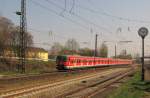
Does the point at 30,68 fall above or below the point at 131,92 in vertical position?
below

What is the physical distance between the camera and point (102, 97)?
16812 mm

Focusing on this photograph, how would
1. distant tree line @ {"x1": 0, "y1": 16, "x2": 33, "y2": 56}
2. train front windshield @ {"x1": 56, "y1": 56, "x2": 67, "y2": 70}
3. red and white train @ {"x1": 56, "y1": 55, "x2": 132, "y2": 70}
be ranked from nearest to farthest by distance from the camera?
train front windshield @ {"x1": 56, "y1": 56, "x2": 67, "y2": 70}, red and white train @ {"x1": 56, "y1": 55, "x2": 132, "y2": 70}, distant tree line @ {"x1": 0, "y1": 16, "x2": 33, "y2": 56}

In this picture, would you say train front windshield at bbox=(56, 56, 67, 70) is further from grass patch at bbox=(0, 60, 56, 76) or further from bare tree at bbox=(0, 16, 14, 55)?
bare tree at bbox=(0, 16, 14, 55)

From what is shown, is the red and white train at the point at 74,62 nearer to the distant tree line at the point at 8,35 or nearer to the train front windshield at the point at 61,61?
the train front windshield at the point at 61,61

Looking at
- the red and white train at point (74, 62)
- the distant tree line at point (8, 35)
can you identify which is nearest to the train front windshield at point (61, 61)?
the red and white train at point (74, 62)

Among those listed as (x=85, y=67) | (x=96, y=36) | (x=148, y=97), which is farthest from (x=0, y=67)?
(x=148, y=97)

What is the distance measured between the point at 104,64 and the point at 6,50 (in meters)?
23.4

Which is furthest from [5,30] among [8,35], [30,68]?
[30,68]

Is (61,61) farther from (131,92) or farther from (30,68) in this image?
(131,92)

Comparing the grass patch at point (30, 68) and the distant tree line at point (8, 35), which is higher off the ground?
the distant tree line at point (8, 35)

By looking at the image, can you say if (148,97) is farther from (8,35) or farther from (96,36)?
(8,35)

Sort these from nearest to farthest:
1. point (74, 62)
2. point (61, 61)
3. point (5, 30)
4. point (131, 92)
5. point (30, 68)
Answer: point (131, 92) < point (61, 61) < point (74, 62) < point (30, 68) < point (5, 30)

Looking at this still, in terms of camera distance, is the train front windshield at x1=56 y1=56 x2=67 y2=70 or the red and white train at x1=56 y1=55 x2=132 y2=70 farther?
the red and white train at x1=56 y1=55 x2=132 y2=70

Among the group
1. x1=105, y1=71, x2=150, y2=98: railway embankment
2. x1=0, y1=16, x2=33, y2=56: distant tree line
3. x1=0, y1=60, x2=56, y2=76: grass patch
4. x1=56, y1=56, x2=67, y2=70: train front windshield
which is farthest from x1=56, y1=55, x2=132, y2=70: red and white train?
x1=105, y1=71, x2=150, y2=98: railway embankment
